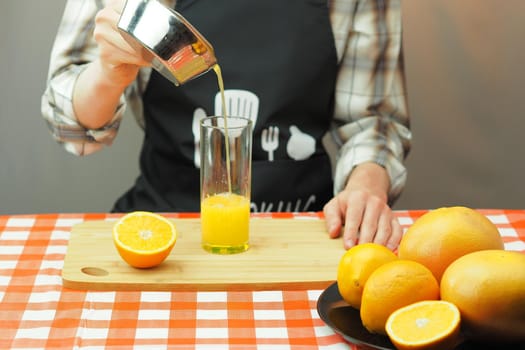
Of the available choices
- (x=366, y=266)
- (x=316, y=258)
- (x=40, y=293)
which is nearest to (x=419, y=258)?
(x=366, y=266)

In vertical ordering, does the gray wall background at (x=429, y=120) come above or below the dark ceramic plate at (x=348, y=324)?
below

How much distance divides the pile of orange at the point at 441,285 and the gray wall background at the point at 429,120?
1270mm

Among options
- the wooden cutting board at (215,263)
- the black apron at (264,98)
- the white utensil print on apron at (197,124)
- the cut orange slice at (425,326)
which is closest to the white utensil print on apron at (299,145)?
the black apron at (264,98)

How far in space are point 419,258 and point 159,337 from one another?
0.30m

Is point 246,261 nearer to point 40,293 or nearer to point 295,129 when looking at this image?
point 40,293

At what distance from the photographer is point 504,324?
33.4 inches

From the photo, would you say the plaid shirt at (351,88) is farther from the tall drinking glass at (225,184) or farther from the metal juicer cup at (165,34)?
the metal juicer cup at (165,34)

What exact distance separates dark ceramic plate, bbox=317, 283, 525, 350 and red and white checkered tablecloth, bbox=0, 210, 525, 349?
0.06ft

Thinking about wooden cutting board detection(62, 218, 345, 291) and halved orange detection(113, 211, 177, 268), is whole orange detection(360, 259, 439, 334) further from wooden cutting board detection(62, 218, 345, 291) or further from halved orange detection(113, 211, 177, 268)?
halved orange detection(113, 211, 177, 268)

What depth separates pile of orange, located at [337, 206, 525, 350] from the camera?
841 millimetres

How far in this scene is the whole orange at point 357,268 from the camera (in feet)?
3.12

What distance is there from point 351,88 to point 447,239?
0.75m

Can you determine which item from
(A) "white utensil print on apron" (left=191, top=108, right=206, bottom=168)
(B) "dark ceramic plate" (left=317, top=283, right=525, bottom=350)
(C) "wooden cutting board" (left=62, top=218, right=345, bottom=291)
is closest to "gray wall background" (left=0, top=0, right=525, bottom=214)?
(A) "white utensil print on apron" (left=191, top=108, right=206, bottom=168)

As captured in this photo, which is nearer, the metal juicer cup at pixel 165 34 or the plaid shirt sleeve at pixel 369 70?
the metal juicer cup at pixel 165 34
